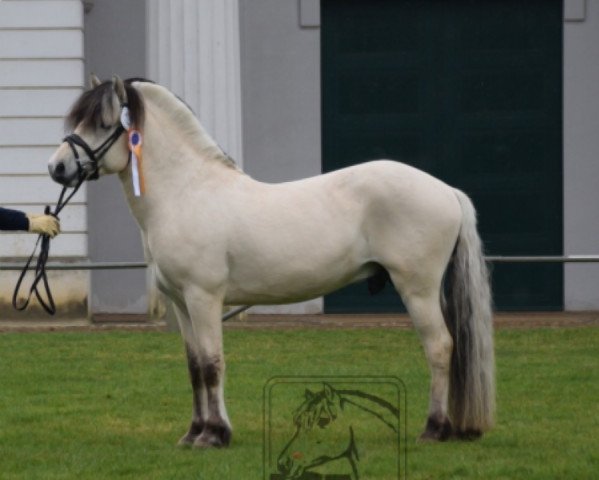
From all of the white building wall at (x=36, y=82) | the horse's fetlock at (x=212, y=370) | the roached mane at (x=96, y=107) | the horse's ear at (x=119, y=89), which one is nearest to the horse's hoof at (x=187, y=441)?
the horse's fetlock at (x=212, y=370)

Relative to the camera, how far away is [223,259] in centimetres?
1060

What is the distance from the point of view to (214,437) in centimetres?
1052

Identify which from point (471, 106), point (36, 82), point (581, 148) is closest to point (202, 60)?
point (36, 82)

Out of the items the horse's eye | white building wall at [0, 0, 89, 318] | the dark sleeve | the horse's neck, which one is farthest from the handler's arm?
white building wall at [0, 0, 89, 318]

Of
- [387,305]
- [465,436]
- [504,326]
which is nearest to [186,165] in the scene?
[465,436]

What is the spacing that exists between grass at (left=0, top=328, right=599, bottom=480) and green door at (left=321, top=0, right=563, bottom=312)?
382 cm

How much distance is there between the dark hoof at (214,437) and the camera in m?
10.5

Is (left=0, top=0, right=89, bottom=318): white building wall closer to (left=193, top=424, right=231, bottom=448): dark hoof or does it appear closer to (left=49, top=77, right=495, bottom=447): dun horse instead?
(left=49, top=77, right=495, bottom=447): dun horse

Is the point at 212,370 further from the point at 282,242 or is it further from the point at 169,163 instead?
the point at 169,163

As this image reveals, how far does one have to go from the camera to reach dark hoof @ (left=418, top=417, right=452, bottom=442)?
10.6 meters

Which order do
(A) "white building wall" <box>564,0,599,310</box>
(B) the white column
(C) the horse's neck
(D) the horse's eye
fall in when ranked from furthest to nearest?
(A) "white building wall" <box>564,0,599,310</box>, (B) the white column, (D) the horse's eye, (C) the horse's neck

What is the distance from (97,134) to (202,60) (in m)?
9.04

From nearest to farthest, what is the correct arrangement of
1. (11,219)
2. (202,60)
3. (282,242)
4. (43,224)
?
(11,219)
(43,224)
(282,242)
(202,60)

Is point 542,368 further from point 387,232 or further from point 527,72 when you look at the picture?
point 527,72
